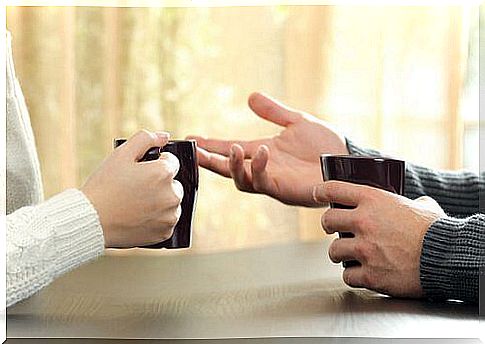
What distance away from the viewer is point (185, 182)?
87cm

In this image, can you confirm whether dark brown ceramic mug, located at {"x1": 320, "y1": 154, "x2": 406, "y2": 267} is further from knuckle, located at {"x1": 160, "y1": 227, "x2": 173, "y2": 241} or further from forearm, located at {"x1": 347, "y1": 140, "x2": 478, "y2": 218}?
forearm, located at {"x1": 347, "y1": 140, "x2": 478, "y2": 218}

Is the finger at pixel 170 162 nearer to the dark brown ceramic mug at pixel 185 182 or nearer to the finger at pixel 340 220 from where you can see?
the dark brown ceramic mug at pixel 185 182

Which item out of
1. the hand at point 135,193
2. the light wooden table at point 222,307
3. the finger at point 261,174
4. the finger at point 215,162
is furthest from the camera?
the finger at point 215,162

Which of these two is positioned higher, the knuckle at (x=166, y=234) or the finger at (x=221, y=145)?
the finger at (x=221, y=145)

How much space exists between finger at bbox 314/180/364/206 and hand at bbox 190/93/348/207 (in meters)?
0.33

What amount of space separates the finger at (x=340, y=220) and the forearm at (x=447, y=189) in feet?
1.25

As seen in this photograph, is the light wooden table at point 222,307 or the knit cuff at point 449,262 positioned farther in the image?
the knit cuff at point 449,262

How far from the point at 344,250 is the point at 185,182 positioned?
0.16 meters

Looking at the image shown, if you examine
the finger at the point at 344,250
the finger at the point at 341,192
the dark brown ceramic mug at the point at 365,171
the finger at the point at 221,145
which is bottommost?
the finger at the point at 344,250

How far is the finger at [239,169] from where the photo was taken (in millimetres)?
1150

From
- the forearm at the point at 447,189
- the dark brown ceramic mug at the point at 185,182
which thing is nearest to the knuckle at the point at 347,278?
the dark brown ceramic mug at the point at 185,182

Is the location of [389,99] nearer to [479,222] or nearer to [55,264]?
[479,222]

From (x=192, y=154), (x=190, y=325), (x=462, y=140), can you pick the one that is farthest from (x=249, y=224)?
(x=190, y=325)

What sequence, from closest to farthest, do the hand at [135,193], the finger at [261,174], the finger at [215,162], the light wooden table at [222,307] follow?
the light wooden table at [222,307]
the hand at [135,193]
the finger at [261,174]
the finger at [215,162]
